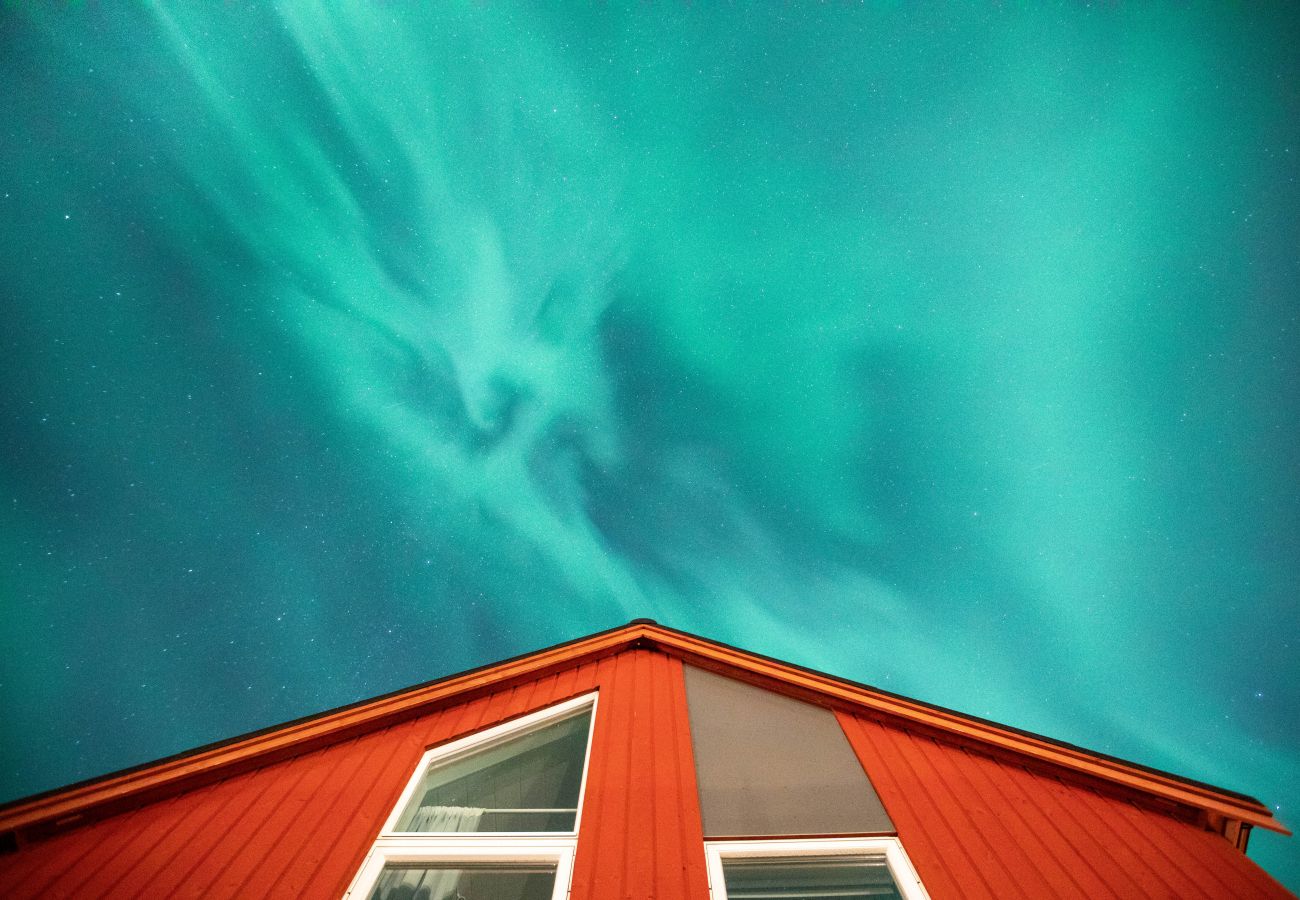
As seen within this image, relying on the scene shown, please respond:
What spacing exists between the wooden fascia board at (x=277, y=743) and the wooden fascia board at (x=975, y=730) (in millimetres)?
1139

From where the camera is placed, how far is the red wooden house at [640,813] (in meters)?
3.81

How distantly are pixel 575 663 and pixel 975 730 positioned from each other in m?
4.46

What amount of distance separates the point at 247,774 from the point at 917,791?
20.2 ft

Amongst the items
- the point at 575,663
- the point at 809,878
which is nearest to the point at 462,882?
the point at 809,878

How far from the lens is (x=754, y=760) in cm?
504

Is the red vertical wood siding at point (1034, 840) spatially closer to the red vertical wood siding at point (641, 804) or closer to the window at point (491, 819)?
the red vertical wood siding at point (641, 804)

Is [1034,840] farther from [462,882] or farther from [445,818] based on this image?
[445,818]

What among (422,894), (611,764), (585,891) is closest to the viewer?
(585,891)

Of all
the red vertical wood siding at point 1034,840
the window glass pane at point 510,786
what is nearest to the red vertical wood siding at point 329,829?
the window glass pane at point 510,786

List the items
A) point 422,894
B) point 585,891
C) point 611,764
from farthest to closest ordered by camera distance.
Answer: point 611,764
point 422,894
point 585,891

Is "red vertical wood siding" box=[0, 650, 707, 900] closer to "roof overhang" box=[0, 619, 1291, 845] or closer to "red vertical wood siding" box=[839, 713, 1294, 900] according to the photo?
"roof overhang" box=[0, 619, 1291, 845]

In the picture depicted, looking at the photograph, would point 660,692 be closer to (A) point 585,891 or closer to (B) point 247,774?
(A) point 585,891

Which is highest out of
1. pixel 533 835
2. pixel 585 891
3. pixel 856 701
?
pixel 856 701

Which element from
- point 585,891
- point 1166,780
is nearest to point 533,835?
point 585,891
